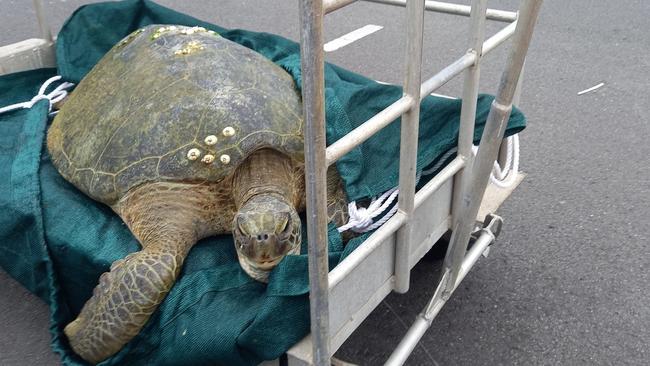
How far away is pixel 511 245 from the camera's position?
Answer: 2576 millimetres

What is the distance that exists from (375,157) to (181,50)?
2.56 ft

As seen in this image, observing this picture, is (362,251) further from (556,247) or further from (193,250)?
(556,247)

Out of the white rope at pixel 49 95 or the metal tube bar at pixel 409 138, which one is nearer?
the metal tube bar at pixel 409 138

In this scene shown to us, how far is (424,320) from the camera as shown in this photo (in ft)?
5.64

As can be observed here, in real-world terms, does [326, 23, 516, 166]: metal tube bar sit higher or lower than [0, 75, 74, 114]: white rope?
higher

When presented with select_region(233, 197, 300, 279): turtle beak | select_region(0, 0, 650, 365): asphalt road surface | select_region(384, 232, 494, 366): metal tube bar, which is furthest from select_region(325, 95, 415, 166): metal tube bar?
select_region(0, 0, 650, 365): asphalt road surface

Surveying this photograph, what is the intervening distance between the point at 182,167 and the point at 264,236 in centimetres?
43

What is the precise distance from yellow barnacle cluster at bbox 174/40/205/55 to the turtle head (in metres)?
0.72

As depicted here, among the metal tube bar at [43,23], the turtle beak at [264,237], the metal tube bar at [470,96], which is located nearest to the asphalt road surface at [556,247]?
the metal tube bar at [470,96]

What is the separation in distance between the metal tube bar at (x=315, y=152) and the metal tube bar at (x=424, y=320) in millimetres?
337

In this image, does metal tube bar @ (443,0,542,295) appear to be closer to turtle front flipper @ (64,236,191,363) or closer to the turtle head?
the turtle head

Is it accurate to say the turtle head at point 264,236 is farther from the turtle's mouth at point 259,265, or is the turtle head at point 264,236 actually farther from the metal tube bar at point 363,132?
the metal tube bar at point 363,132

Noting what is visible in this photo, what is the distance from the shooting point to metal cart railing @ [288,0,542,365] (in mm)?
1105

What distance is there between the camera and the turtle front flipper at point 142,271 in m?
1.70
